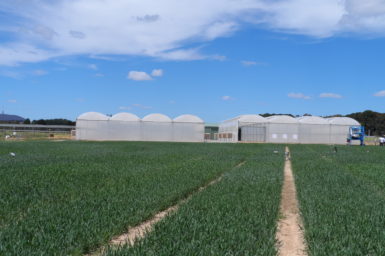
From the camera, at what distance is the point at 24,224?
22.3 ft

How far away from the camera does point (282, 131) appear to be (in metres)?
59.7

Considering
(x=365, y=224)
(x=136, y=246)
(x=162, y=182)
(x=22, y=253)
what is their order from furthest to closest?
1. (x=162, y=182)
2. (x=365, y=224)
3. (x=136, y=246)
4. (x=22, y=253)

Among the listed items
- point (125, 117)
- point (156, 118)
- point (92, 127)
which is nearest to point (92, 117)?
point (92, 127)

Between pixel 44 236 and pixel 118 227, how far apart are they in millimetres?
1333

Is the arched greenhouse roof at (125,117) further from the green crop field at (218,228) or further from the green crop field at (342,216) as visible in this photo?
the green crop field at (218,228)

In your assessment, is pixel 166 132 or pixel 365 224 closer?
pixel 365 224

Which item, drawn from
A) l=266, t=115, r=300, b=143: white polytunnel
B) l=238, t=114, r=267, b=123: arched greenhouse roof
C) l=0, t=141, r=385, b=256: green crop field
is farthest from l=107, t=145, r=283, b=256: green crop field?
l=238, t=114, r=267, b=123: arched greenhouse roof

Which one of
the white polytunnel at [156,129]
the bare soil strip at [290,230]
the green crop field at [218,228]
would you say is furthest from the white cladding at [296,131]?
the green crop field at [218,228]

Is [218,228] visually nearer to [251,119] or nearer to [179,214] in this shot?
[179,214]

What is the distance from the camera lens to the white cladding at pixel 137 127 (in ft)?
194

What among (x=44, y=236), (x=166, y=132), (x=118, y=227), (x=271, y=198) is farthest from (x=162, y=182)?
(x=166, y=132)

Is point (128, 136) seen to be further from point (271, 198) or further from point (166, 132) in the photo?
point (271, 198)

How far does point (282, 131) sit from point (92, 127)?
30020 mm

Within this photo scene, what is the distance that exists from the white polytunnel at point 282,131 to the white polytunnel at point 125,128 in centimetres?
2075
